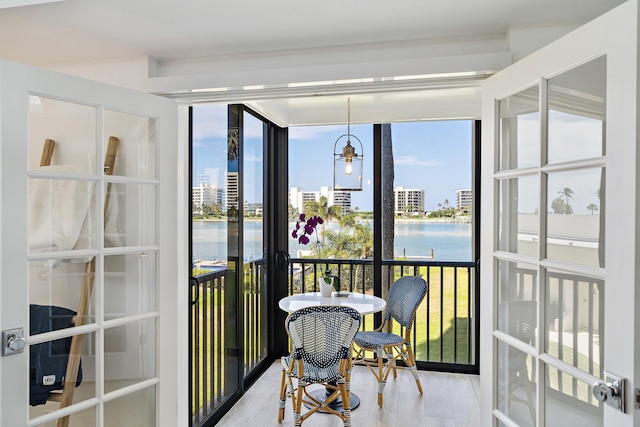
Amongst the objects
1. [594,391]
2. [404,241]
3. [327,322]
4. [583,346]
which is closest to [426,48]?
[583,346]

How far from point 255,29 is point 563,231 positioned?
153cm

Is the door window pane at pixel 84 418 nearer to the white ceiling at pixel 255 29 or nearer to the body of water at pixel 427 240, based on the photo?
the white ceiling at pixel 255 29

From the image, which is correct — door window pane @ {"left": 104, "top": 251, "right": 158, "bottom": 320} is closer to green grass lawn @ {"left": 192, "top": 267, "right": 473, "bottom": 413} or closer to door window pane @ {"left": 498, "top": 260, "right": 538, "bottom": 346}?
door window pane @ {"left": 498, "top": 260, "right": 538, "bottom": 346}

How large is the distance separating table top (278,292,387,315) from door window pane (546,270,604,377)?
178cm

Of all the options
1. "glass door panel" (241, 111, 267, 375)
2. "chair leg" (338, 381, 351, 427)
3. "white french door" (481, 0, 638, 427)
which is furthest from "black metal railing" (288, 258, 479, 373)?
"white french door" (481, 0, 638, 427)

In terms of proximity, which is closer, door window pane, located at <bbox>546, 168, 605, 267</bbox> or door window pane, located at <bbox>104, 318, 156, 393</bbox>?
door window pane, located at <bbox>546, 168, 605, 267</bbox>

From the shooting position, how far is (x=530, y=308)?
169 centimetres

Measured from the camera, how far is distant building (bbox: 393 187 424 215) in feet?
14.1

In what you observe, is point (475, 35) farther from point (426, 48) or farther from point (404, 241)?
point (404, 241)

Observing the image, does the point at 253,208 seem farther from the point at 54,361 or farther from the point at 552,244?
the point at 552,244

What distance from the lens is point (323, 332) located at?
2.83 m

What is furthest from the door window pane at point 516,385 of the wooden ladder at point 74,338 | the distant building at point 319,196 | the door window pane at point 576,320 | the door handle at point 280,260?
the door handle at point 280,260

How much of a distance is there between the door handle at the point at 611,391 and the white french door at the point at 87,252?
1872 millimetres

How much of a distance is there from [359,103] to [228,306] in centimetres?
216
